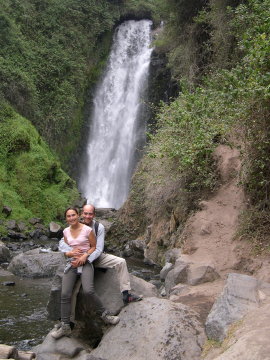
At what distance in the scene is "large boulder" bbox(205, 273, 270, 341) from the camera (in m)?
4.64

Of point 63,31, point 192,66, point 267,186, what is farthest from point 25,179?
point 267,186

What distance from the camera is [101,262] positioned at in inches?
224

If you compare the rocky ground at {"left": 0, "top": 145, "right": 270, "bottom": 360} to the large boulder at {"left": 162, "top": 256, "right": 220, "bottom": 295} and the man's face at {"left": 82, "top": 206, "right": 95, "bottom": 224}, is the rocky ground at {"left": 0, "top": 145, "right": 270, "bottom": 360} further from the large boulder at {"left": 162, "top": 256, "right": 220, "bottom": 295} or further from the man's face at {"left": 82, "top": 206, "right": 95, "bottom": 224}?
the man's face at {"left": 82, "top": 206, "right": 95, "bottom": 224}

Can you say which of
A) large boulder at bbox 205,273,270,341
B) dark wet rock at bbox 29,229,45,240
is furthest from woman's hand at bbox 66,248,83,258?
dark wet rock at bbox 29,229,45,240

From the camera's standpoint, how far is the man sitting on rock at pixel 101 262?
554 cm

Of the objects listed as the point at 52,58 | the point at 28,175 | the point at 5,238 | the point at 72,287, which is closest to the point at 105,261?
the point at 72,287

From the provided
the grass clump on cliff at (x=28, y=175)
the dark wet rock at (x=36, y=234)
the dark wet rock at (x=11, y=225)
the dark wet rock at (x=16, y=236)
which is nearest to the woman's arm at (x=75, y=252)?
the dark wet rock at (x=16, y=236)

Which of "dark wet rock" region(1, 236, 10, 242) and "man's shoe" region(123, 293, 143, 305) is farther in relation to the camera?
"dark wet rock" region(1, 236, 10, 242)

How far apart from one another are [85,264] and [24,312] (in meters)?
3.24

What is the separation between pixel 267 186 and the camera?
726 cm

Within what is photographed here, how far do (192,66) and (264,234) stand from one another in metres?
9.40

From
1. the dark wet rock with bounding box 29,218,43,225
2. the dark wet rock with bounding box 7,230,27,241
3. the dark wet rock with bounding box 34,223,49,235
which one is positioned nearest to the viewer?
the dark wet rock with bounding box 7,230,27,241

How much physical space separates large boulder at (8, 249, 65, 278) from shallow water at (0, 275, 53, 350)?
35 cm

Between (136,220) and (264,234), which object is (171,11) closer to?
(136,220)
